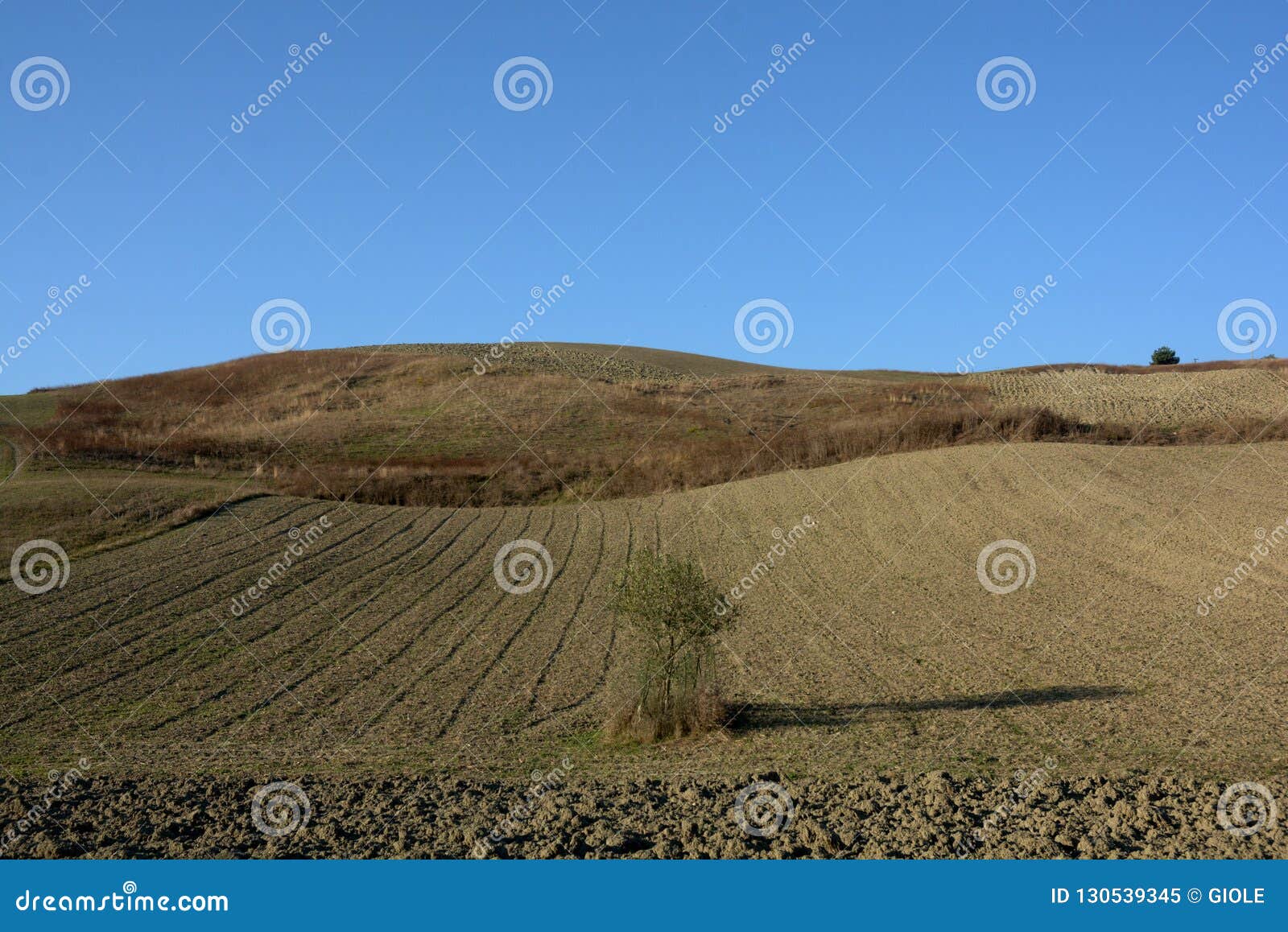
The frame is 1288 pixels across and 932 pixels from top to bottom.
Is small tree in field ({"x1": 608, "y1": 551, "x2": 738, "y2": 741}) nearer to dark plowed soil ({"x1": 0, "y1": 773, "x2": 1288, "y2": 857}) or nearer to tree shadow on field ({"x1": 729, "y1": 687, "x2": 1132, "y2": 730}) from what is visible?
tree shadow on field ({"x1": 729, "y1": 687, "x2": 1132, "y2": 730})

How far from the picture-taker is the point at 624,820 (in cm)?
938

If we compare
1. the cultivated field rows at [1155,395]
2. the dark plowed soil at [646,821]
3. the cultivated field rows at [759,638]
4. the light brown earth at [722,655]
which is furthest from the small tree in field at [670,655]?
the cultivated field rows at [1155,395]

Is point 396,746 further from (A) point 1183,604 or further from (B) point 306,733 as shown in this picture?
(A) point 1183,604

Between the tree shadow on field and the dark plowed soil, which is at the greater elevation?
the tree shadow on field

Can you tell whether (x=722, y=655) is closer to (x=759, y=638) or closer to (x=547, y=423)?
(x=759, y=638)

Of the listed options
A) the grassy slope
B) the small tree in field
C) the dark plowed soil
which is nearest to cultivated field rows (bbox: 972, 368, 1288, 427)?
the grassy slope

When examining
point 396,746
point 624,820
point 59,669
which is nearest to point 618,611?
point 396,746

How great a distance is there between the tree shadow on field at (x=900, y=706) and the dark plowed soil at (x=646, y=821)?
3.80 meters

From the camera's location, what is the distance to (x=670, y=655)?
1473cm

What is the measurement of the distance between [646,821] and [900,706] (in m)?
7.13

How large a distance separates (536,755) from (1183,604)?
13709mm

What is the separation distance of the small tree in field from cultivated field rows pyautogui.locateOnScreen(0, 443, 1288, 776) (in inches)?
24.2

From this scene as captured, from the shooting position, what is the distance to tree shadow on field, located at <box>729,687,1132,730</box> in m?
14.8

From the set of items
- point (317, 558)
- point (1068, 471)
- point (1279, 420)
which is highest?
point (1279, 420)
